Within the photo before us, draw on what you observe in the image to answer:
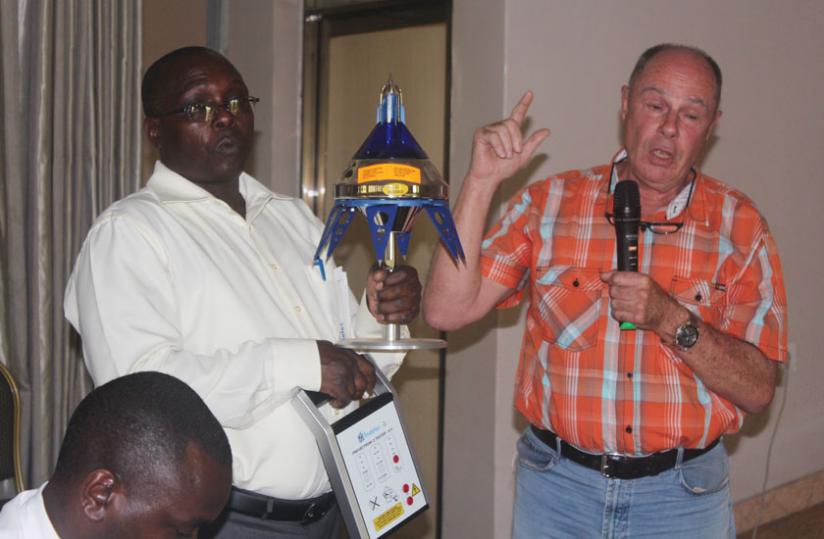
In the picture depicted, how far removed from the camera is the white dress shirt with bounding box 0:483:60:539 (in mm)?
1317

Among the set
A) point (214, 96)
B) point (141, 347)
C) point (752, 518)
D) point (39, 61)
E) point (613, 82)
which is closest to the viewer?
point (141, 347)

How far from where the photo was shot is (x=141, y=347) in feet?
5.98

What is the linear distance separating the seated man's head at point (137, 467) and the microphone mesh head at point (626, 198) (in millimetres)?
995

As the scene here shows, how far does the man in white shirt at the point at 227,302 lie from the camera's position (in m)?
1.85

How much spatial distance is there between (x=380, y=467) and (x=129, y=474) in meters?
0.73

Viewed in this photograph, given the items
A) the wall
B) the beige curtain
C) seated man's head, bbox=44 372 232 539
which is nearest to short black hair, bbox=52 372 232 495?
seated man's head, bbox=44 372 232 539

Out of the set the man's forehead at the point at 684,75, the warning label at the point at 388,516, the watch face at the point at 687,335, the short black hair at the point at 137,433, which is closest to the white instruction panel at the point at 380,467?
the warning label at the point at 388,516

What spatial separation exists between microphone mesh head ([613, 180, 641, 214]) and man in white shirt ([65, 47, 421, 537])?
1.50ft

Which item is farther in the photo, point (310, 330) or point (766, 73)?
point (766, 73)

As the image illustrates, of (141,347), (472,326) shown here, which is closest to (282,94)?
(472,326)

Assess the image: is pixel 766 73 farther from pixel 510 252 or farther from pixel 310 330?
pixel 310 330

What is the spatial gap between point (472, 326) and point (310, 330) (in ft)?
5.17

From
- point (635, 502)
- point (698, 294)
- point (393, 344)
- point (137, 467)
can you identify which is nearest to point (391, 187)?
point (393, 344)

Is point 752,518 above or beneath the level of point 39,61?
beneath
